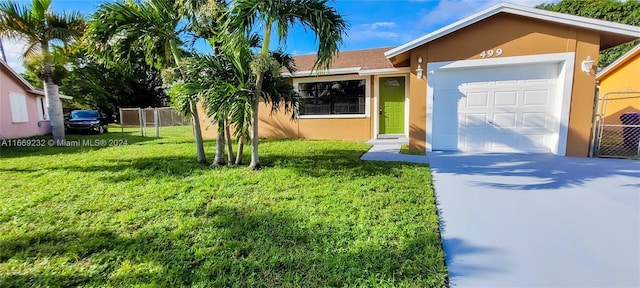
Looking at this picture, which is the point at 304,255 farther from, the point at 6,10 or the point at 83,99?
the point at 83,99

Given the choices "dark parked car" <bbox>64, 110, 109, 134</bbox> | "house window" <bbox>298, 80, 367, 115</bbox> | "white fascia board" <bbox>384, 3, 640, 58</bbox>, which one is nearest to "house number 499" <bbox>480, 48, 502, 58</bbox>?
"white fascia board" <bbox>384, 3, 640, 58</bbox>

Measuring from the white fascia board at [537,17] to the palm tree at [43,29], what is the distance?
37.0 feet

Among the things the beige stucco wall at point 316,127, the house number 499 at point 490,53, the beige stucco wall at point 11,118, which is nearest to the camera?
the house number 499 at point 490,53

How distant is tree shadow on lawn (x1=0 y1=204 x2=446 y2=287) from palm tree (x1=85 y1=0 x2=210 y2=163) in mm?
3079

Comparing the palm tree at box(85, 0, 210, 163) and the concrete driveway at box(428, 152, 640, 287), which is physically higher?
the palm tree at box(85, 0, 210, 163)

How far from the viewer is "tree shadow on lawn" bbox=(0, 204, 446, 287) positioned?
2.33m

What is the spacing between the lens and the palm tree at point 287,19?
452 centimetres

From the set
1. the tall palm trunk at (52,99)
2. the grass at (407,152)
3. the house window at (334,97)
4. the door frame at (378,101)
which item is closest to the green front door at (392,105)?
the door frame at (378,101)

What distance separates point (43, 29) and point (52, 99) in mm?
2399

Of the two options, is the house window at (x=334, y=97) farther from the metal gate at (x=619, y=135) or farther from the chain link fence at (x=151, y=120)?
the chain link fence at (x=151, y=120)

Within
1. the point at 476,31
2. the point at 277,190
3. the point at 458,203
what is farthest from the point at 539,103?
the point at 277,190

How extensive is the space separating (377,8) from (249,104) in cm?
664

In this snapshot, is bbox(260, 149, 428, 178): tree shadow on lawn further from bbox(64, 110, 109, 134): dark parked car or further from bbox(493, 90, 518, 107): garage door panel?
bbox(64, 110, 109, 134): dark parked car

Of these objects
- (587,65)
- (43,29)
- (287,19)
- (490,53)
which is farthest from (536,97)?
(43,29)
